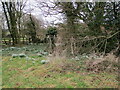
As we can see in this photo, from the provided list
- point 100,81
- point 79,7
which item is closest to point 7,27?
point 79,7

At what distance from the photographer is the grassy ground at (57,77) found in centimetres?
293

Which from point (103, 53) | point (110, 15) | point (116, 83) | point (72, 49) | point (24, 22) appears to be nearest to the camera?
point (116, 83)

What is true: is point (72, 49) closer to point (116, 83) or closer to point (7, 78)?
point (116, 83)

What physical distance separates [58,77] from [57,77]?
3 centimetres

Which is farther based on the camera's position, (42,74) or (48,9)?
(48,9)

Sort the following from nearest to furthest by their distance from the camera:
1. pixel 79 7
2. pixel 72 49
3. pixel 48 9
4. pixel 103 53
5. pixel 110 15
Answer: pixel 103 53
pixel 72 49
pixel 110 15
pixel 79 7
pixel 48 9

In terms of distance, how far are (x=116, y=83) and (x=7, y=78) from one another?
3.02 meters

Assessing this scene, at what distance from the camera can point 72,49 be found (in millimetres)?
4711

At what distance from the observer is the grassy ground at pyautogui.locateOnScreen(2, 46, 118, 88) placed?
115 inches

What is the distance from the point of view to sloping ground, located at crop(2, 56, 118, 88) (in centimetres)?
293

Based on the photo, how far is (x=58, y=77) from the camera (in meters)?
3.35

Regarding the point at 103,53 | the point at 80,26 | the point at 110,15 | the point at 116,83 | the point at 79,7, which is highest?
the point at 79,7

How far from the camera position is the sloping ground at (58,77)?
2.93m

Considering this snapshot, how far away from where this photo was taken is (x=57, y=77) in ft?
11.0
